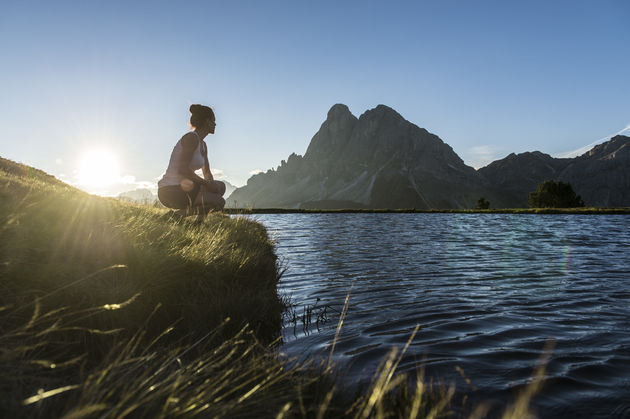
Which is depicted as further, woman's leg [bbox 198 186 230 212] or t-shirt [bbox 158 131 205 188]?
woman's leg [bbox 198 186 230 212]

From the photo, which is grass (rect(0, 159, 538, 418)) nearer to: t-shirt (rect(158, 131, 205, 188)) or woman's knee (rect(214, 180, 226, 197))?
t-shirt (rect(158, 131, 205, 188))

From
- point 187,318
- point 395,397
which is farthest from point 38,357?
point 395,397

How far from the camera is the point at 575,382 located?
3.16m

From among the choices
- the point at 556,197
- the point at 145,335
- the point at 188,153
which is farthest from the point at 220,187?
the point at 556,197

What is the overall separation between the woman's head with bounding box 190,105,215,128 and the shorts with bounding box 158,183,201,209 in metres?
1.41

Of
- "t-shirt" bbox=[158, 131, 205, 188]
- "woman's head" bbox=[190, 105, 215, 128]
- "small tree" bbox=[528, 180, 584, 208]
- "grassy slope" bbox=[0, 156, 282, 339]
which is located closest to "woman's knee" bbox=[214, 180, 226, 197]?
"t-shirt" bbox=[158, 131, 205, 188]

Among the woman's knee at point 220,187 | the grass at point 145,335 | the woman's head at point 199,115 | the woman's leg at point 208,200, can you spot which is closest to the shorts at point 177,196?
the woman's leg at point 208,200

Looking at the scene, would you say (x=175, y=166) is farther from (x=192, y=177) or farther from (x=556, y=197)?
(x=556, y=197)

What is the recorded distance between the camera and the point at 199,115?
327 inches

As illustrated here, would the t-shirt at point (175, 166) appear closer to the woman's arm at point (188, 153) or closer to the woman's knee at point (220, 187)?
the woman's arm at point (188, 153)

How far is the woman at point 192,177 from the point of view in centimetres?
782

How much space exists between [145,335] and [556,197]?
135577 millimetres

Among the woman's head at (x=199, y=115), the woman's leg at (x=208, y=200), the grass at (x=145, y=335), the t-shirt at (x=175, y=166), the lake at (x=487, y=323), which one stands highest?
the woman's head at (x=199, y=115)

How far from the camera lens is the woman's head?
326 inches
